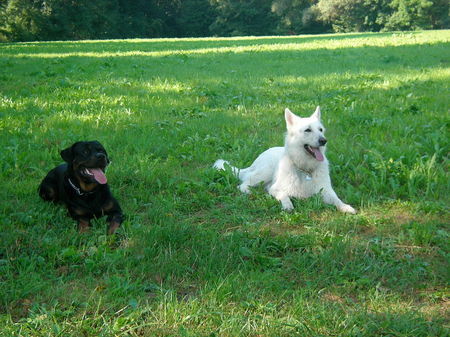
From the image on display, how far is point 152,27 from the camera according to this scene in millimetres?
64438

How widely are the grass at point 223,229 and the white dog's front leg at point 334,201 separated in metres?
0.11

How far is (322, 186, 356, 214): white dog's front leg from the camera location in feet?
14.3

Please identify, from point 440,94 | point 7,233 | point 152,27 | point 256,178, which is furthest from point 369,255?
point 152,27

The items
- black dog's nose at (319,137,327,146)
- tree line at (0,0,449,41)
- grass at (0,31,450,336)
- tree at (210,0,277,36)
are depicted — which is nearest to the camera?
grass at (0,31,450,336)

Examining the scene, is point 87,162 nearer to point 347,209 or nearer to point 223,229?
point 223,229

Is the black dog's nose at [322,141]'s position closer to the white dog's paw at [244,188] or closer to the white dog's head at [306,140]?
the white dog's head at [306,140]

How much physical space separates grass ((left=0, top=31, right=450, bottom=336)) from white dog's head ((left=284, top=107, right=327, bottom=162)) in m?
0.55

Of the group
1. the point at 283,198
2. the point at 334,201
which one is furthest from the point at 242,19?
the point at 334,201

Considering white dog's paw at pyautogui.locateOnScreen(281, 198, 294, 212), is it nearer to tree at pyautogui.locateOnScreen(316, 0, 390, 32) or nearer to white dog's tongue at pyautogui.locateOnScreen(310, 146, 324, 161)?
white dog's tongue at pyautogui.locateOnScreen(310, 146, 324, 161)

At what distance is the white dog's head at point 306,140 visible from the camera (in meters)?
4.84

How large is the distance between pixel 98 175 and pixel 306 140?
7.52 ft

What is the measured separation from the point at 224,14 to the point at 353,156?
215 feet

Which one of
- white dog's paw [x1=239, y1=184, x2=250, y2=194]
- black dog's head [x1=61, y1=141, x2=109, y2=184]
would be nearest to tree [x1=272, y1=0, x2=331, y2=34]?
white dog's paw [x1=239, y1=184, x2=250, y2=194]

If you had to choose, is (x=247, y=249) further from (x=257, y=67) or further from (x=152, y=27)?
(x=152, y=27)
